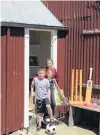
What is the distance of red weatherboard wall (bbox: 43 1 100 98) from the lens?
365 inches

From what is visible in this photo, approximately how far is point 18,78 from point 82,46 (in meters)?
2.16

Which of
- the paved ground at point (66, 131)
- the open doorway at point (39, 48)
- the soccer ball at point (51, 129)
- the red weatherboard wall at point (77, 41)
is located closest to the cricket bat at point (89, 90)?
the red weatherboard wall at point (77, 41)

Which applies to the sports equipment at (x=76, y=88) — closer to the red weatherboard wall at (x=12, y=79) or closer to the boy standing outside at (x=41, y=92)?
the boy standing outside at (x=41, y=92)

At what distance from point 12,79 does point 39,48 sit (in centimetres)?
372

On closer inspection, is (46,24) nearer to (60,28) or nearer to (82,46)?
(60,28)

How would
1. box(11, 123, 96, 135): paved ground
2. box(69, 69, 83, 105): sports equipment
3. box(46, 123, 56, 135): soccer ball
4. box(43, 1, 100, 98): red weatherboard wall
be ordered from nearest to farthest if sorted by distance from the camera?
box(46, 123, 56, 135): soccer ball, box(11, 123, 96, 135): paved ground, box(43, 1, 100, 98): red weatherboard wall, box(69, 69, 83, 105): sports equipment

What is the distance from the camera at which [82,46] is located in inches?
379

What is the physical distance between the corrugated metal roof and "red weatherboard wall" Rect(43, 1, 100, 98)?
31cm

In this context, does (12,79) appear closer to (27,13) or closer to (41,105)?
(41,105)

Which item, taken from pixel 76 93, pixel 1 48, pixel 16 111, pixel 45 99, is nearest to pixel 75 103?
pixel 76 93

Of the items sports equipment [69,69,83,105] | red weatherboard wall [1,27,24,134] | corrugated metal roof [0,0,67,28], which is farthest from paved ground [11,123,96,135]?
corrugated metal roof [0,0,67,28]

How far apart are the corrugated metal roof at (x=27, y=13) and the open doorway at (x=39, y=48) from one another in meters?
0.89

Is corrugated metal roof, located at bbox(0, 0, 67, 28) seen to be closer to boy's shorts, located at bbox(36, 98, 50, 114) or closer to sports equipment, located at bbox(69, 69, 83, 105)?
sports equipment, located at bbox(69, 69, 83, 105)

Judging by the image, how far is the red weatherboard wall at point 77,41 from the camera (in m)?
9.27
